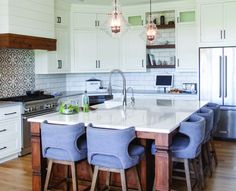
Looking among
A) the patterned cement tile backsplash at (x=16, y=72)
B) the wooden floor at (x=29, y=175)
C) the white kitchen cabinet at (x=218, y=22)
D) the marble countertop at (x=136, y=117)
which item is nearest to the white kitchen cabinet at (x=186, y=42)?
the white kitchen cabinet at (x=218, y=22)

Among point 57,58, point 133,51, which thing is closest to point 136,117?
point 57,58

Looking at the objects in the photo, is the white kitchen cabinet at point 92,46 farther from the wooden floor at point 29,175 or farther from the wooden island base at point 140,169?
the wooden island base at point 140,169

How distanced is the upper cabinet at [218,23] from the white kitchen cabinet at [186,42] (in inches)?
13.7

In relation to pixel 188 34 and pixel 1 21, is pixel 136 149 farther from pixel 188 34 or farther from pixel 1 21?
pixel 188 34

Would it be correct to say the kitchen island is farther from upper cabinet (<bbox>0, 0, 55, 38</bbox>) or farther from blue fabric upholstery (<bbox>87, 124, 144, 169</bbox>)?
upper cabinet (<bbox>0, 0, 55, 38</bbox>)

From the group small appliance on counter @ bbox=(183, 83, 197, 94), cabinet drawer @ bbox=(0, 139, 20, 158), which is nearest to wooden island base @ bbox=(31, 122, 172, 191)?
cabinet drawer @ bbox=(0, 139, 20, 158)

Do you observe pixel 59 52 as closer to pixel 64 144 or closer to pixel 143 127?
pixel 64 144

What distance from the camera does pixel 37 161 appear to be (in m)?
3.79

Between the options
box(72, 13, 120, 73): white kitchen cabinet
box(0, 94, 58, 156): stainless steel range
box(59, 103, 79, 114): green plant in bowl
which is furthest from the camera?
box(72, 13, 120, 73): white kitchen cabinet

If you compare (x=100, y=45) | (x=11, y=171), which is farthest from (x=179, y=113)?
(x=100, y=45)

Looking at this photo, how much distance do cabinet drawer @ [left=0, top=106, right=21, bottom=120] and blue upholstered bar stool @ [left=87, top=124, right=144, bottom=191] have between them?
232 cm

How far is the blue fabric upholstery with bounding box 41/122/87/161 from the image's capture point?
3291 millimetres

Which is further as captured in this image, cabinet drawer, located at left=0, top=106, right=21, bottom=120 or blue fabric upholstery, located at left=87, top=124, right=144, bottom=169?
cabinet drawer, located at left=0, top=106, right=21, bottom=120

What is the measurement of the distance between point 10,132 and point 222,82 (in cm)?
394
